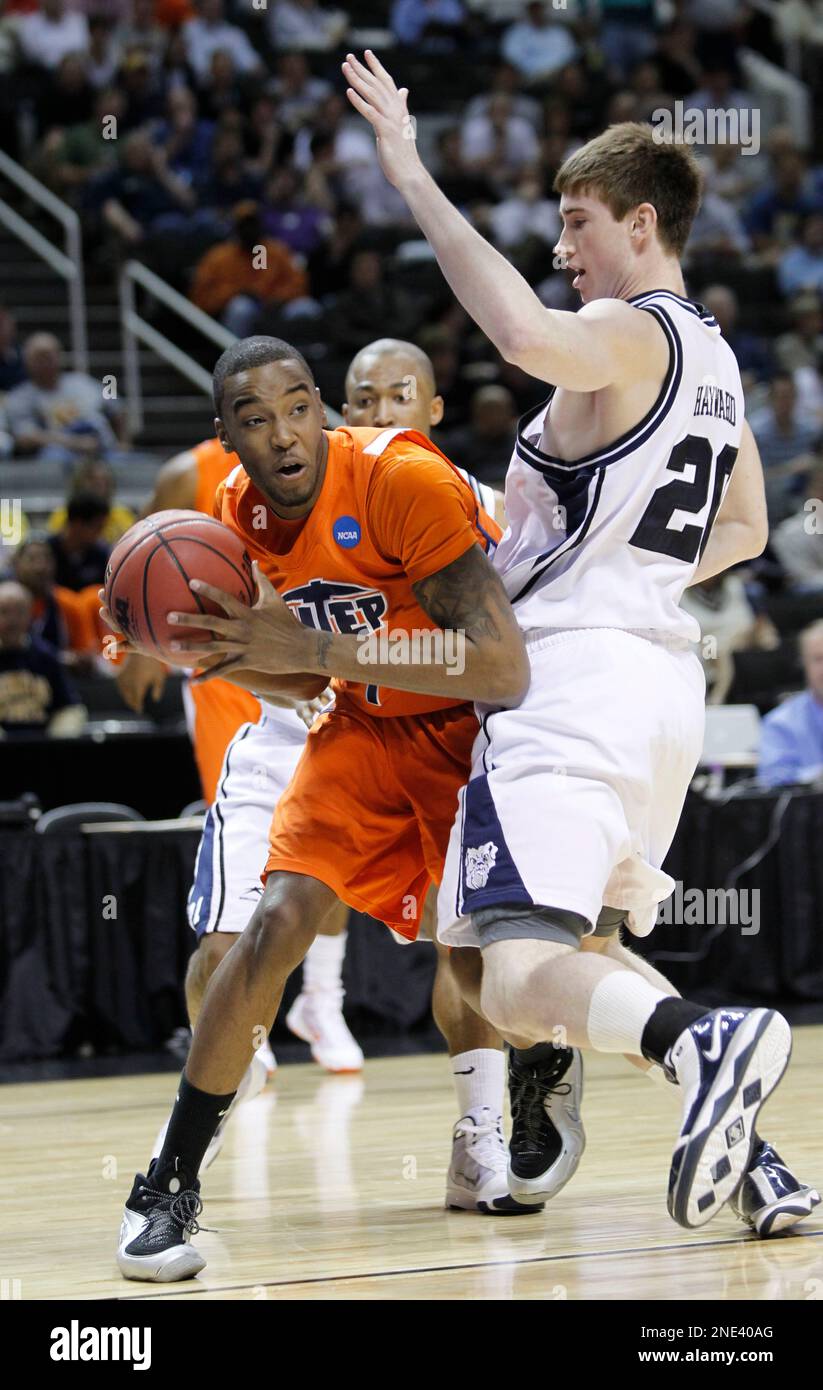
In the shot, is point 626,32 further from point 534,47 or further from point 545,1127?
point 545,1127

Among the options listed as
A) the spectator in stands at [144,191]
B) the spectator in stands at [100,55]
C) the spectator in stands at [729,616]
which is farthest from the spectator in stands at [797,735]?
the spectator in stands at [100,55]

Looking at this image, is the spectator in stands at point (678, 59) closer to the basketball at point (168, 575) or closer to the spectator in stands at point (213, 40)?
the spectator in stands at point (213, 40)

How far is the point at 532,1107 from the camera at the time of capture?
12.3 ft

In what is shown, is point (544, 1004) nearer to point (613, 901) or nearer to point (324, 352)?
point (613, 901)

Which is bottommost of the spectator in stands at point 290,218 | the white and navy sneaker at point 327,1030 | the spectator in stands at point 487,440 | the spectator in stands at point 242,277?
the white and navy sneaker at point 327,1030

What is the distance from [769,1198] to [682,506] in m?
1.24

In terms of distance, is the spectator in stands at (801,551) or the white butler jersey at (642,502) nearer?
the white butler jersey at (642,502)

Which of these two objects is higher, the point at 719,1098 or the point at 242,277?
the point at 242,277

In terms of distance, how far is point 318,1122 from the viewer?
532 cm

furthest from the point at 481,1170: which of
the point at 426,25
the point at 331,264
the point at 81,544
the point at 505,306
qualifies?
the point at 426,25

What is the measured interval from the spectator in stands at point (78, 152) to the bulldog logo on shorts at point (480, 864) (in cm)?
1033

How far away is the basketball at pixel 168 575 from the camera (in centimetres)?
308

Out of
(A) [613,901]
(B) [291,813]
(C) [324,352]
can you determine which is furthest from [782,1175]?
(C) [324,352]

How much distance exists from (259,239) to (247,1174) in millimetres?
8723
